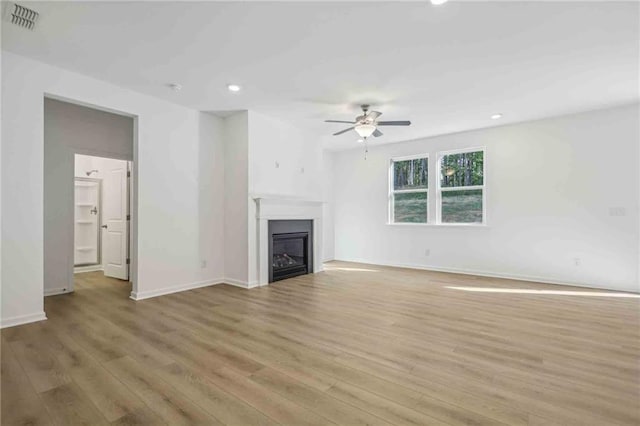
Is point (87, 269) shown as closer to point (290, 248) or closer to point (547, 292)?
point (290, 248)

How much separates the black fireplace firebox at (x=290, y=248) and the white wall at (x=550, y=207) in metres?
2.14

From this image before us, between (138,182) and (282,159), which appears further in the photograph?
(282,159)

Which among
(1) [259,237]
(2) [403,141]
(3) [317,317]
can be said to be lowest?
(3) [317,317]

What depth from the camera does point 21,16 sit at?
8.14ft

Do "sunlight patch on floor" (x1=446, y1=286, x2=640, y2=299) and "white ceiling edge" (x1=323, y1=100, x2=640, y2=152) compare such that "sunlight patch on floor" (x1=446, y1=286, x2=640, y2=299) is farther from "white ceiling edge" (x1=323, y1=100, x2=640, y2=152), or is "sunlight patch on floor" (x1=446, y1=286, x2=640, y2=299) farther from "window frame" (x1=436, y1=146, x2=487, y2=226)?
"white ceiling edge" (x1=323, y1=100, x2=640, y2=152)

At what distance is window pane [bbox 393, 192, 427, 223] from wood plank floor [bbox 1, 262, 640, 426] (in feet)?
9.05

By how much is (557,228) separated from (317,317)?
4.48 metres

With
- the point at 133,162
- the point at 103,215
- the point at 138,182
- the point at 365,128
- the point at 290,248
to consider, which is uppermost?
the point at 365,128

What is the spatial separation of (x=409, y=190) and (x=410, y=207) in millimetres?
377

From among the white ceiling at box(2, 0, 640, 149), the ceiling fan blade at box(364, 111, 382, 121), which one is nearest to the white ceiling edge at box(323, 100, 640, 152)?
the white ceiling at box(2, 0, 640, 149)

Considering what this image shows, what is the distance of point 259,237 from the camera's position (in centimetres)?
485

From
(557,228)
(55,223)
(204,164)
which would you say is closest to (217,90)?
(204,164)

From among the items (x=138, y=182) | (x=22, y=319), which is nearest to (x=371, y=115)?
(x=138, y=182)

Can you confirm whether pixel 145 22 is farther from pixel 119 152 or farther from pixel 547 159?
pixel 547 159
